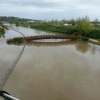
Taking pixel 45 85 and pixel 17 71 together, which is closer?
pixel 45 85

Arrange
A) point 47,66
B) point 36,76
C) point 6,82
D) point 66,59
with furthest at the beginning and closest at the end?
1. point 66,59
2. point 47,66
3. point 36,76
4. point 6,82

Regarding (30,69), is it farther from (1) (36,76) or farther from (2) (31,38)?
(2) (31,38)

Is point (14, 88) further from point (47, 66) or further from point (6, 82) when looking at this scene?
point (47, 66)

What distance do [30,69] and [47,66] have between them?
199 cm

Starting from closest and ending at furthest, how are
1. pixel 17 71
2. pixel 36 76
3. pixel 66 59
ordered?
1. pixel 36 76
2. pixel 17 71
3. pixel 66 59

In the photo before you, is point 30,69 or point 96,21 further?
point 96,21

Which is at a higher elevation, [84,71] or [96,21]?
[96,21]

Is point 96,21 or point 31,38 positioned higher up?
point 96,21

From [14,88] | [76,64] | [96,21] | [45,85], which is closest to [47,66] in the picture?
[76,64]

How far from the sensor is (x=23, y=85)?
1241 centimetres

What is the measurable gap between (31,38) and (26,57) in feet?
43.4

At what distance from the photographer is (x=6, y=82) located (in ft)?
42.4

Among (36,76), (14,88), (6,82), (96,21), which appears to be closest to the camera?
(14,88)

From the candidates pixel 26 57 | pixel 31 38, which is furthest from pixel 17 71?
pixel 31 38
